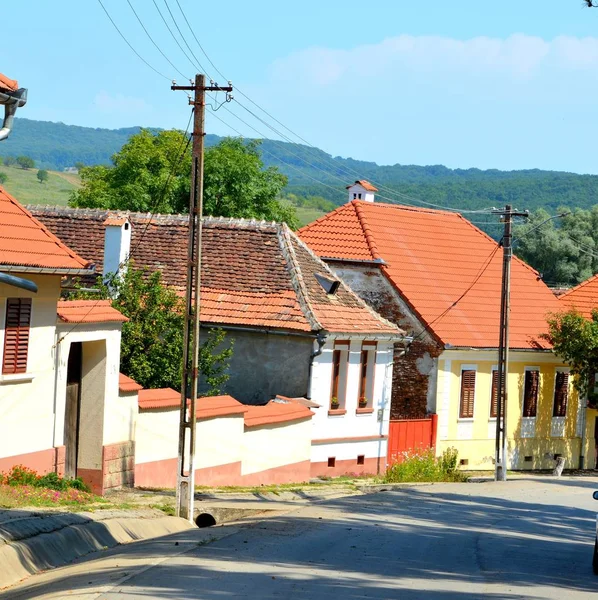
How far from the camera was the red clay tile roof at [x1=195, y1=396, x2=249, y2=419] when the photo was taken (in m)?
24.4

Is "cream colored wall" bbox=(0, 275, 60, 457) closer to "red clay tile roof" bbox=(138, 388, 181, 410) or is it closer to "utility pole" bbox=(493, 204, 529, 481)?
"red clay tile roof" bbox=(138, 388, 181, 410)

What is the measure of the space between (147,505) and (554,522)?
7579 millimetres

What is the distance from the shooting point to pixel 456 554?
16.3 m

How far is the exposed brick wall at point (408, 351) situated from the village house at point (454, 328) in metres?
0.03

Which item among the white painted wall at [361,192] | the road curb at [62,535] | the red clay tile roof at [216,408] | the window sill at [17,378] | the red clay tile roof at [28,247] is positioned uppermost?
the white painted wall at [361,192]

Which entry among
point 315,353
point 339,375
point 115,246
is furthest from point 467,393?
point 115,246

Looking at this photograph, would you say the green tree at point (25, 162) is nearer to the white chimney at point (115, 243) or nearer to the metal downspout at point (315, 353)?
the white chimney at point (115, 243)

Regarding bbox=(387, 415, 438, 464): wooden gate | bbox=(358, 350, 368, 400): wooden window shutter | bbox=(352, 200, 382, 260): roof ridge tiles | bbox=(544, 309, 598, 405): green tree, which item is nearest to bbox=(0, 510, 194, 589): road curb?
bbox=(358, 350, 368, 400): wooden window shutter

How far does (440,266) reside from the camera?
42000 mm

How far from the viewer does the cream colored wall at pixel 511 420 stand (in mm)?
37500

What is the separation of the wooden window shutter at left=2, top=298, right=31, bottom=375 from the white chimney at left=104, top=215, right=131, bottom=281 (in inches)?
407

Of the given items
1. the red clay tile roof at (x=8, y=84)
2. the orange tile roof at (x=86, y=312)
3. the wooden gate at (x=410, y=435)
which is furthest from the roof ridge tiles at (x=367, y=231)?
the red clay tile roof at (x=8, y=84)

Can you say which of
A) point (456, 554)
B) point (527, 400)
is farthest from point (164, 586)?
point (527, 400)

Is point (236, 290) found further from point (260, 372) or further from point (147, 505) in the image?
point (147, 505)
